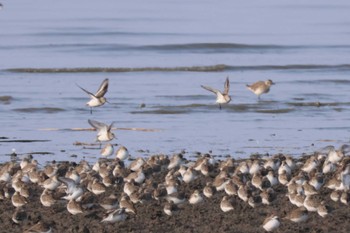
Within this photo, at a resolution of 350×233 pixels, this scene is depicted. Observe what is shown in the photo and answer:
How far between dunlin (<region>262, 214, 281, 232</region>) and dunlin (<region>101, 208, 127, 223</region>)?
5.69ft

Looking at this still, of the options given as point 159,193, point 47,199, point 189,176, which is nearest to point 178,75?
point 189,176

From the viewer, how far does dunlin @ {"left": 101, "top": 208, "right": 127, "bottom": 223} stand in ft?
41.0

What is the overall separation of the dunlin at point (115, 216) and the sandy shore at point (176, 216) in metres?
0.06

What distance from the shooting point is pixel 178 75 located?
109ft

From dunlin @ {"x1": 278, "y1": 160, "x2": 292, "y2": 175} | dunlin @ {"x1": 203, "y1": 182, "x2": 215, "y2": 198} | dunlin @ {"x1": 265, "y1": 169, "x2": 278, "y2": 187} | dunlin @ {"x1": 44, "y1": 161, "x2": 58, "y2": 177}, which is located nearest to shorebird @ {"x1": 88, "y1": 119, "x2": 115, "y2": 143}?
dunlin @ {"x1": 44, "y1": 161, "x2": 58, "y2": 177}

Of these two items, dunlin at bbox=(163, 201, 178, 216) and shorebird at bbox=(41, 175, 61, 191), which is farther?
shorebird at bbox=(41, 175, 61, 191)

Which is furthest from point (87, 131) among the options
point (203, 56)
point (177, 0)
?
point (177, 0)

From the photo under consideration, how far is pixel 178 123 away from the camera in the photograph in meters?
22.7

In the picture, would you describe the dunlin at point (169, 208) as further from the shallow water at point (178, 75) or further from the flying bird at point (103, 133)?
the flying bird at point (103, 133)

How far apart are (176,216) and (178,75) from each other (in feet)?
66.1

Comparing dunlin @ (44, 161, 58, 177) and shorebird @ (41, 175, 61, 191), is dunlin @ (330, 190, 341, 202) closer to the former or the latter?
shorebird @ (41, 175, 61, 191)

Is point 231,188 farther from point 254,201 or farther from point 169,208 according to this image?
point 169,208

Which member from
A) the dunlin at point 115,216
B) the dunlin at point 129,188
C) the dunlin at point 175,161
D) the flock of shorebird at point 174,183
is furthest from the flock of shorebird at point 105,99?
the dunlin at point 115,216

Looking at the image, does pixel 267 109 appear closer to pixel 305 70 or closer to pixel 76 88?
Result: pixel 76 88
